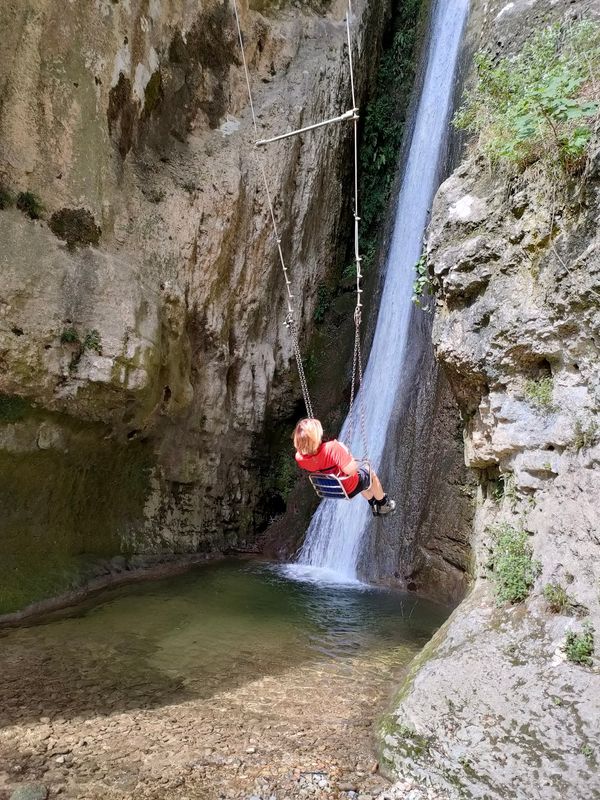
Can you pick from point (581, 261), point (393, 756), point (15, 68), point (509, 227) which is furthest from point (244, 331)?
point (393, 756)

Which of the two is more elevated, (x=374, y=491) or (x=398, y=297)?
(x=398, y=297)

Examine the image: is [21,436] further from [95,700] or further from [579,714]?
[579,714]

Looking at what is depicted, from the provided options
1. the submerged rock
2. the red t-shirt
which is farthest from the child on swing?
the submerged rock

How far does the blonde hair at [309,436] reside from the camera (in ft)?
18.0

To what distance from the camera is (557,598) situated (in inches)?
181

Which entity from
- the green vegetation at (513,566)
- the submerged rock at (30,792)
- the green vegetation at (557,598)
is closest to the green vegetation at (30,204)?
the submerged rock at (30,792)

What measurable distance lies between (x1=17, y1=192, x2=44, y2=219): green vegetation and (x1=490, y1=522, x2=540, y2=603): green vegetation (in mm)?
7429

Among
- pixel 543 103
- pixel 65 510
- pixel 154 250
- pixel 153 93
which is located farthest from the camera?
pixel 153 93

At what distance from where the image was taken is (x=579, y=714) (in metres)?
3.83

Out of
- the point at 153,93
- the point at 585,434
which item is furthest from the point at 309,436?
the point at 153,93

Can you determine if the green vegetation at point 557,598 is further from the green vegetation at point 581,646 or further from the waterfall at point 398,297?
the waterfall at point 398,297

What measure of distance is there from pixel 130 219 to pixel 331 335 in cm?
607

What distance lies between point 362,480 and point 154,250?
20.4ft

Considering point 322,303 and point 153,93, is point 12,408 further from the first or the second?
point 322,303
